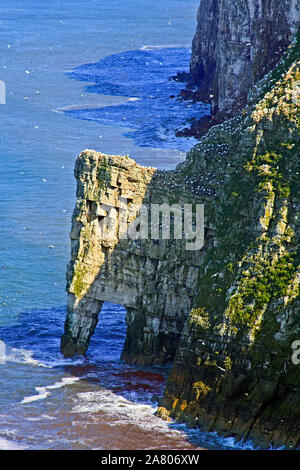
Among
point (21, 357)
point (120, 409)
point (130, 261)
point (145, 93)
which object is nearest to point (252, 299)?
point (120, 409)

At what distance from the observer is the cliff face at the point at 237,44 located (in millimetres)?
64562

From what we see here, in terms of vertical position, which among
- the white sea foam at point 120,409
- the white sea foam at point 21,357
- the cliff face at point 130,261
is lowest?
the white sea foam at point 21,357

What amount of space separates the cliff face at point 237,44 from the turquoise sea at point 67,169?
189 inches

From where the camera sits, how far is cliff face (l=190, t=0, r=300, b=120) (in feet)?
212

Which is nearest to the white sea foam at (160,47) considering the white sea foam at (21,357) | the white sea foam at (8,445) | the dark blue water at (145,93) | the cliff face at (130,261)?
the dark blue water at (145,93)

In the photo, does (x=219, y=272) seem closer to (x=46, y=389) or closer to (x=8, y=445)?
(x=46, y=389)

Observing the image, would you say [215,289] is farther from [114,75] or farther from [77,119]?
[114,75]

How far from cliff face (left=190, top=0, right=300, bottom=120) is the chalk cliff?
15474mm

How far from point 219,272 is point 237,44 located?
163ft

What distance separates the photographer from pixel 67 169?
3472 inches

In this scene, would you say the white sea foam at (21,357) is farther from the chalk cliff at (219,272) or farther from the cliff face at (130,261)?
the cliff face at (130,261)

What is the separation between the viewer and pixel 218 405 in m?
41.8

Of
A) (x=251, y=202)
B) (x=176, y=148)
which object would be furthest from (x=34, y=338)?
(x=176, y=148)

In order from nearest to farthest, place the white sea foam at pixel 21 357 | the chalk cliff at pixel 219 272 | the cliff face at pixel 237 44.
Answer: the chalk cliff at pixel 219 272 → the white sea foam at pixel 21 357 → the cliff face at pixel 237 44
